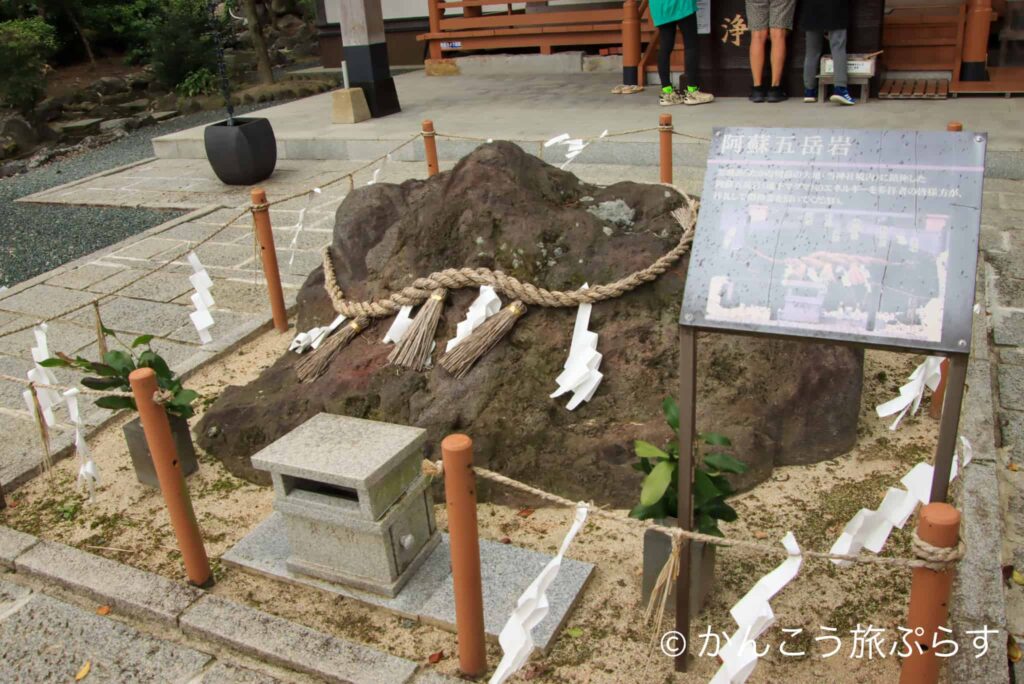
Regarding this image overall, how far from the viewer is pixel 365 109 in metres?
10.0

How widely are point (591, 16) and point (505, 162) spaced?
8671 mm

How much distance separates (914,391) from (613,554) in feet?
4.60

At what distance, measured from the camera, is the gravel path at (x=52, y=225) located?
7.02 meters

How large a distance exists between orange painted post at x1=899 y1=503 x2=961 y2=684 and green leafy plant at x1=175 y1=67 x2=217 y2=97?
49.8ft

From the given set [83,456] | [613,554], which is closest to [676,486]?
[613,554]

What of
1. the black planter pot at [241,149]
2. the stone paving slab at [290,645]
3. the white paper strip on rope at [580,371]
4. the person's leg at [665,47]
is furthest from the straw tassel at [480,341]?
the person's leg at [665,47]

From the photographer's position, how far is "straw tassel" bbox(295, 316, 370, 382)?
153 inches

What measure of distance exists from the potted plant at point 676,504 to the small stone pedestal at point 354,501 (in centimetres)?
79

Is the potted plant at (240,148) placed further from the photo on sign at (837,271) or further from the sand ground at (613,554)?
the photo on sign at (837,271)

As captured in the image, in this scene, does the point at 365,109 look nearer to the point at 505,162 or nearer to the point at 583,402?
the point at 505,162

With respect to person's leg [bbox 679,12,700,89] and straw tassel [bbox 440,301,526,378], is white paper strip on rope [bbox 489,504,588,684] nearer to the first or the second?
straw tassel [bbox 440,301,526,378]

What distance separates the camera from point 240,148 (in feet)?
27.5

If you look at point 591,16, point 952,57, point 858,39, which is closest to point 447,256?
point 858,39

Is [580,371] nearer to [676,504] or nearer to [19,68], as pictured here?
[676,504]
